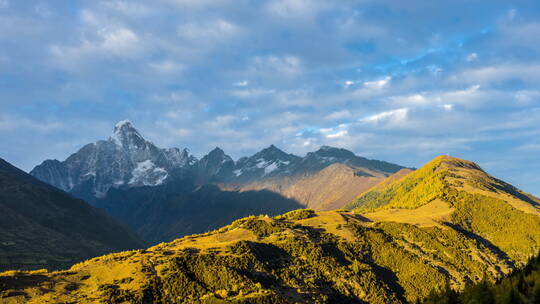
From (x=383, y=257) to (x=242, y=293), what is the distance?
91.2 meters

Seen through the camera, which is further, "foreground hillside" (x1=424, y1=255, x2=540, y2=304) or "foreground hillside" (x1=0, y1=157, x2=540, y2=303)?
"foreground hillside" (x1=0, y1=157, x2=540, y2=303)

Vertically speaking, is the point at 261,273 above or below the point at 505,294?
below

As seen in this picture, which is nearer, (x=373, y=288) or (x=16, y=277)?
(x=16, y=277)

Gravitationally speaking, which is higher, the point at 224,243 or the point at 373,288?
the point at 224,243

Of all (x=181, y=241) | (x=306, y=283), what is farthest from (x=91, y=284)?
(x=306, y=283)

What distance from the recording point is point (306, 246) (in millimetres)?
175500

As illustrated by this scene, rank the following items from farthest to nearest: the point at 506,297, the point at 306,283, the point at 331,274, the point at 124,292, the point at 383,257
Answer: the point at 383,257
the point at 331,274
the point at 306,283
the point at 124,292
the point at 506,297

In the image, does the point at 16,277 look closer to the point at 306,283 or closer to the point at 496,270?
the point at 306,283

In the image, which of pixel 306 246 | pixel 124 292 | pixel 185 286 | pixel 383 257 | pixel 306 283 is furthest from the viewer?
pixel 383 257

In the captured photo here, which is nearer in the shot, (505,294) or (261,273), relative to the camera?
(505,294)

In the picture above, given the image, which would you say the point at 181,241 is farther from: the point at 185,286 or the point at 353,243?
the point at 353,243

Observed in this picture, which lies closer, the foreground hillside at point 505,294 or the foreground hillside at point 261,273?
the foreground hillside at point 505,294

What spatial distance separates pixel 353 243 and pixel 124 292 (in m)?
117

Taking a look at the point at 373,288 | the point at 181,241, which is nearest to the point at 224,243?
the point at 181,241
